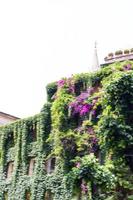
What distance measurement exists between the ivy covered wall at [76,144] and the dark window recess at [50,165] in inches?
1.1

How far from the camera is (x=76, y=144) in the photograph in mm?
30609

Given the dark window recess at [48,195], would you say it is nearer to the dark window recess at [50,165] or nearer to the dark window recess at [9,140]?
the dark window recess at [50,165]

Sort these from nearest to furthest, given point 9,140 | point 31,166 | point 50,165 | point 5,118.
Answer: point 50,165
point 31,166
point 9,140
point 5,118

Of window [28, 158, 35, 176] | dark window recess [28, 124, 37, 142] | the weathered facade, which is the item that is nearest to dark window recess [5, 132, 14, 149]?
dark window recess [28, 124, 37, 142]

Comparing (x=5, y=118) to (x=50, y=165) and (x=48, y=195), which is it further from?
(x=48, y=195)

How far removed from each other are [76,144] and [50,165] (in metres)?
3.61

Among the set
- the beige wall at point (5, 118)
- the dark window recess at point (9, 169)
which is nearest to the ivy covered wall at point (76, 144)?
the dark window recess at point (9, 169)

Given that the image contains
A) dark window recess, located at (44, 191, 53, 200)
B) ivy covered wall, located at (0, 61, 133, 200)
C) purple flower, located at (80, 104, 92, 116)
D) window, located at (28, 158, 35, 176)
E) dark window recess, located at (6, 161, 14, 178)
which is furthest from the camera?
dark window recess, located at (6, 161, 14, 178)

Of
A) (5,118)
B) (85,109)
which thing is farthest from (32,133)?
(5,118)

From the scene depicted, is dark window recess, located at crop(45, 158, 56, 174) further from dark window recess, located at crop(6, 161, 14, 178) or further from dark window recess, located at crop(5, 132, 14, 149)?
dark window recess, located at crop(5, 132, 14, 149)

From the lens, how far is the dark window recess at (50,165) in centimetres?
3300

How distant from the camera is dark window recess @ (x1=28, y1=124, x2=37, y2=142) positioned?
35.8 meters

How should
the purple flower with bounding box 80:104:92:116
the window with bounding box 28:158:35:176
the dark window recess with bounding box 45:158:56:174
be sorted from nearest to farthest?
the purple flower with bounding box 80:104:92:116, the dark window recess with bounding box 45:158:56:174, the window with bounding box 28:158:35:176

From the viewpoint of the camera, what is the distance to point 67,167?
30891 millimetres
